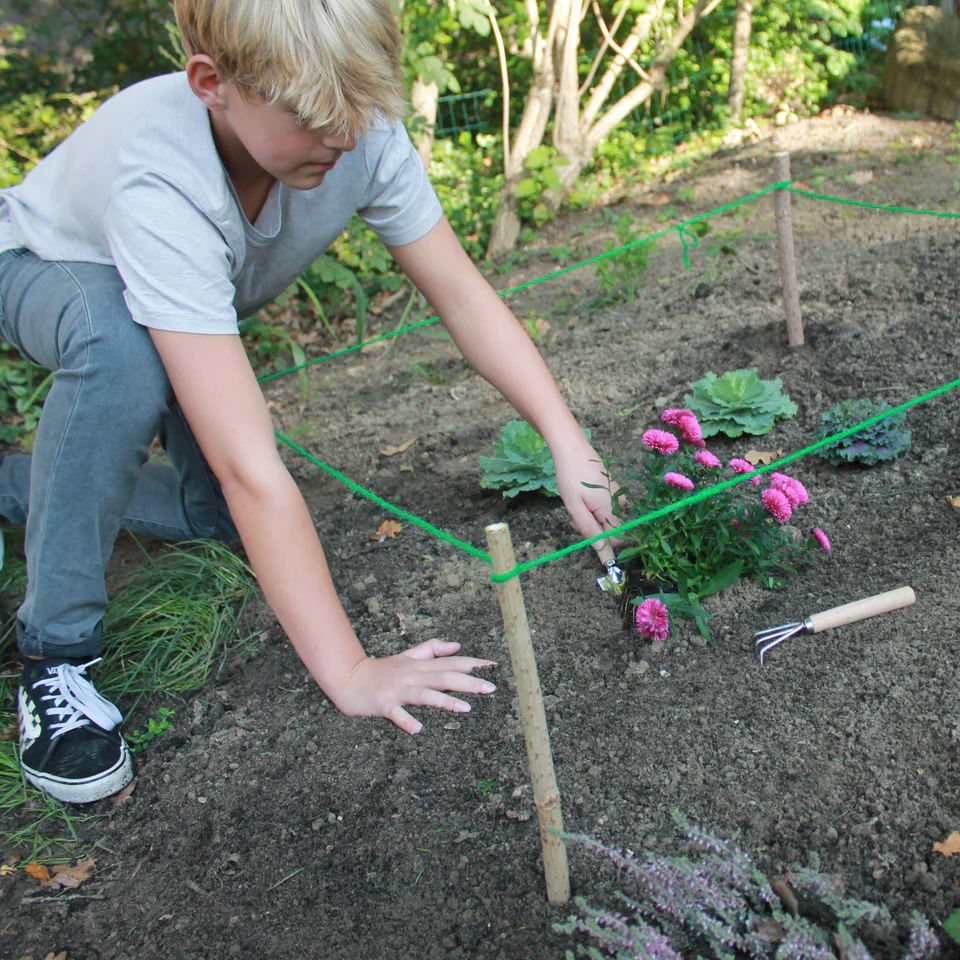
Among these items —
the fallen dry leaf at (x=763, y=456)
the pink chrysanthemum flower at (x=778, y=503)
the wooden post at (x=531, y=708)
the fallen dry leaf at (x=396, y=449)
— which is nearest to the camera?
the wooden post at (x=531, y=708)

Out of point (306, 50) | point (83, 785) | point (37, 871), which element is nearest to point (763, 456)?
point (306, 50)

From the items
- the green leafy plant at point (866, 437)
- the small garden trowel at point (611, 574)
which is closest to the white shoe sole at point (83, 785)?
the small garden trowel at point (611, 574)

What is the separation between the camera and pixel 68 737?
1735 millimetres

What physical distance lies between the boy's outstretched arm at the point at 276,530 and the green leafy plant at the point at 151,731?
54 centimetres

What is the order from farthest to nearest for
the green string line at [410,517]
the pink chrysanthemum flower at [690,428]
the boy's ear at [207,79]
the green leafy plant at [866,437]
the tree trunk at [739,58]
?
the tree trunk at [739,58] < the green leafy plant at [866,437] < the pink chrysanthemum flower at [690,428] < the boy's ear at [207,79] < the green string line at [410,517]

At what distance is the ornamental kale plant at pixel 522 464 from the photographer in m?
2.24

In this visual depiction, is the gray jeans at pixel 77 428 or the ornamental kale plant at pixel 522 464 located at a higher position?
the gray jeans at pixel 77 428

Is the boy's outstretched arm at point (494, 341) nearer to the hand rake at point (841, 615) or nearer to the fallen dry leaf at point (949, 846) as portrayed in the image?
the hand rake at point (841, 615)

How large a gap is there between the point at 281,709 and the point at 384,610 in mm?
353

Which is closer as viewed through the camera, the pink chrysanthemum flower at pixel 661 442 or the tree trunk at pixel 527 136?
the pink chrysanthemum flower at pixel 661 442

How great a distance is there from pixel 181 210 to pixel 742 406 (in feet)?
5.18

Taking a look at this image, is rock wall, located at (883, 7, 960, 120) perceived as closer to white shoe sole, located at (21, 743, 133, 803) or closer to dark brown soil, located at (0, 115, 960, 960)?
dark brown soil, located at (0, 115, 960, 960)

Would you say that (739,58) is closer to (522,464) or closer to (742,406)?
(742,406)

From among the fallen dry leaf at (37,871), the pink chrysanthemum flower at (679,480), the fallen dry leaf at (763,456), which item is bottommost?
the fallen dry leaf at (37,871)
